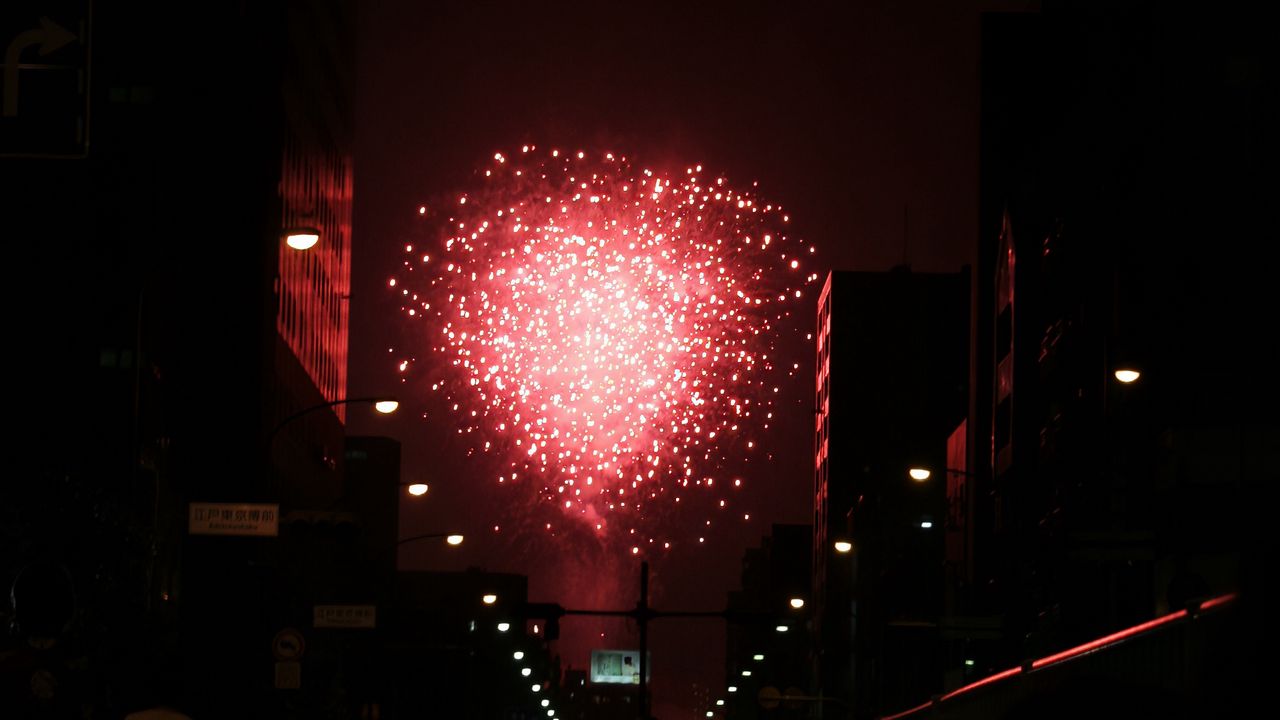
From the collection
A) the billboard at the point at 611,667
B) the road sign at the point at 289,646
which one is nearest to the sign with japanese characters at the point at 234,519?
the road sign at the point at 289,646

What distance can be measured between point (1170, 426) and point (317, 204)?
183 ft

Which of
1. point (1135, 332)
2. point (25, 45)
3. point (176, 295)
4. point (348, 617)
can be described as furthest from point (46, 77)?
point (176, 295)

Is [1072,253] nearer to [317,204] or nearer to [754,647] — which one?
[317,204]

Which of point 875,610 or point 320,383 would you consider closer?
point 320,383

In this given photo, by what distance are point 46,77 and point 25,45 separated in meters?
0.25

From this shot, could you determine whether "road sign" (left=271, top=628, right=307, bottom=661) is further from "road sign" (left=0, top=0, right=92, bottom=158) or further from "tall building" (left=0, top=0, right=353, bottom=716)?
"road sign" (left=0, top=0, right=92, bottom=158)

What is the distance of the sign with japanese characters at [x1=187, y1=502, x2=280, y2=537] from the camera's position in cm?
3112

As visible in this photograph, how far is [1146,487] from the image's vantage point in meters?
42.3

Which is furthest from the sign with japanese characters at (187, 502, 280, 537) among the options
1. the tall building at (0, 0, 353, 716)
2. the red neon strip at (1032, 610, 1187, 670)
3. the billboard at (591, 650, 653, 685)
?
the billboard at (591, 650, 653, 685)

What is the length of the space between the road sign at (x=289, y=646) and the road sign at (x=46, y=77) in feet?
90.2

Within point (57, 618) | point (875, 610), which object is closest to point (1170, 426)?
point (57, 618)

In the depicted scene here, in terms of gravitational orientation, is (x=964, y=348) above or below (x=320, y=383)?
above

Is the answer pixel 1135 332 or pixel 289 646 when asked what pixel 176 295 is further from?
pixel 1135 332

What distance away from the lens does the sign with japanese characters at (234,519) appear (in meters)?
31.1
